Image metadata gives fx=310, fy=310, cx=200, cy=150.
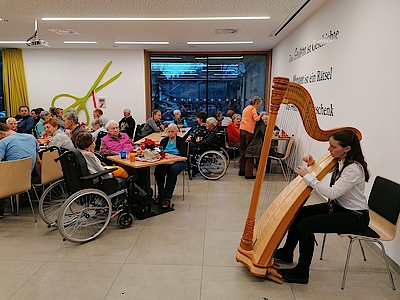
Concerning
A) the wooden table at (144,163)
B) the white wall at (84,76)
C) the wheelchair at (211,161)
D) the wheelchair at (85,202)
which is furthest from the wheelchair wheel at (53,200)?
the white wall at (84,76)

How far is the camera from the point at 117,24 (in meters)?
5.92

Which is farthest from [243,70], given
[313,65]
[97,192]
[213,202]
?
[97,192]

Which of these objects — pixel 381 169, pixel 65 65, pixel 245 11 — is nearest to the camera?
pixel 381 169

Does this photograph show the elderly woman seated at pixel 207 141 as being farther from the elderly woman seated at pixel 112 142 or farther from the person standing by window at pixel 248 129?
the elderly woman seated at pixel 112 142

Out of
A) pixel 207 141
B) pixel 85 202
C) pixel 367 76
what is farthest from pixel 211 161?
pixel 367 76

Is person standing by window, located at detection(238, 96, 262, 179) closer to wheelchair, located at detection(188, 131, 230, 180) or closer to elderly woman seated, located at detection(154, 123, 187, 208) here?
wheelchair, located at detection(188, 131, 230, 180)

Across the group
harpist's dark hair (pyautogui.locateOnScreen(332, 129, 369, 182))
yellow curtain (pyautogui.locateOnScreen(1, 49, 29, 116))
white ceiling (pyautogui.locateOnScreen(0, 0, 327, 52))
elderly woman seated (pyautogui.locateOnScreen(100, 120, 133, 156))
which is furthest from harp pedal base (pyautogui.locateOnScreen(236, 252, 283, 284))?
yellow curtain (pyautogui.locateOnScreen(1, 49, 29, 116))

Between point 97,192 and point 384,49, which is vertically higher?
point 384,49

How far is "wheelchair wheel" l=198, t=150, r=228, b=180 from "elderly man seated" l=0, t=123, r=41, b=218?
2.85 meters

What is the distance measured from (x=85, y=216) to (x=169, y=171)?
1.30 meters

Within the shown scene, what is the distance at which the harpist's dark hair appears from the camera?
7.64 ft

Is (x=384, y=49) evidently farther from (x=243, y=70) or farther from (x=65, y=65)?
(x=65, y=65)

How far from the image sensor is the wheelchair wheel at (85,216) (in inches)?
121

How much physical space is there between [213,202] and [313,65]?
2.83 metres
